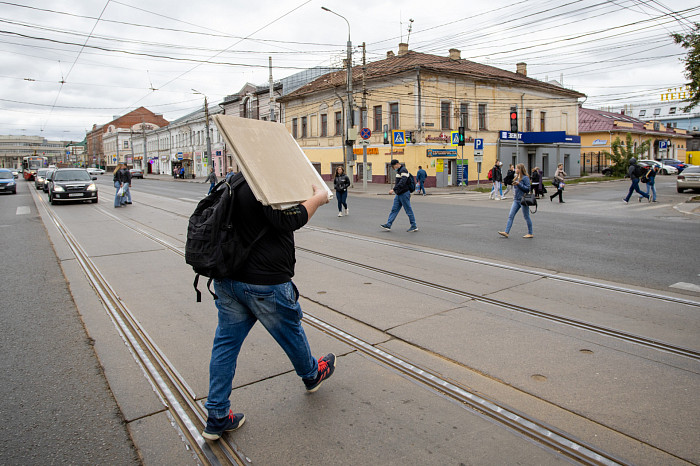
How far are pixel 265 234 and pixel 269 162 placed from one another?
17.0 inches

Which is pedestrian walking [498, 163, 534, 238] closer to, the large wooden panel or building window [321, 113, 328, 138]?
the large wooden panel

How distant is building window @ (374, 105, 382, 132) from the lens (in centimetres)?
3675

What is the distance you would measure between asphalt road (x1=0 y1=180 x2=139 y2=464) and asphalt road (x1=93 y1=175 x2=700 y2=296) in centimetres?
643

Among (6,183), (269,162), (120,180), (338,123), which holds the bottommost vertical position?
(269,162)

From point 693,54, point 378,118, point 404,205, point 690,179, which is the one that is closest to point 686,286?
point 404,205

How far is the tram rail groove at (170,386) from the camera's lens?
290 centimetres

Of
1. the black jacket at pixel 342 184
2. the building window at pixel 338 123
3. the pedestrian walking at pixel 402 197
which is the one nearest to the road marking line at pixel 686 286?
the pedestrian walking at pixel 402 197

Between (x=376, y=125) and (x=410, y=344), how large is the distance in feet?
112

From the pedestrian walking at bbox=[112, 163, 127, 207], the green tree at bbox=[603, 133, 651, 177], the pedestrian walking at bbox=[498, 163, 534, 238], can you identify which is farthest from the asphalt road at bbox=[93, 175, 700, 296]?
the green tree at bbox=[603, 133, 651, 177]

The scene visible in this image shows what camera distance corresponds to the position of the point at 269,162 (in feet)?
9.55

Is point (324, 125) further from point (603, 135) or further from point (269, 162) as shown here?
point (269, 162)

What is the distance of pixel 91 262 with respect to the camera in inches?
333

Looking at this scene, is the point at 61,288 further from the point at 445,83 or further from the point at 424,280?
the point at 445,83

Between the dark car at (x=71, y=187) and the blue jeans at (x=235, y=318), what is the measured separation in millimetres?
20712
